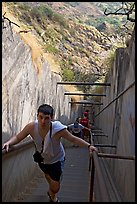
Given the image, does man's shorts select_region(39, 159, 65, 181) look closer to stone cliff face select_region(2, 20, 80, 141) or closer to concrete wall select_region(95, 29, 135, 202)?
concrete wall select_region(95, 29, 135, 202)

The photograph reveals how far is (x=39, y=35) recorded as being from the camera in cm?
4469

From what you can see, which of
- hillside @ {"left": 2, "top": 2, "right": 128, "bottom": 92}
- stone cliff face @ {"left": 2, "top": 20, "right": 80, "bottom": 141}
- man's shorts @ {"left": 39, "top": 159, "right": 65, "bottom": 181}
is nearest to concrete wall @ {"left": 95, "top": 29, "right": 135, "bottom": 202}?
man's shorts @ {"left": 39, "top": 159, "right": 65, "bottom": 181}

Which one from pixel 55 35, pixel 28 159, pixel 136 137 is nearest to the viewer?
pixel 136 137

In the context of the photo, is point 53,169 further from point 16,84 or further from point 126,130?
point 16,84

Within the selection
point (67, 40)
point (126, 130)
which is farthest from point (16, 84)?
point (67, 40)

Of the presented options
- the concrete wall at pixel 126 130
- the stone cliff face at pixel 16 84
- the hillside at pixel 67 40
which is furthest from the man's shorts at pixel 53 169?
the hillside at pixel 67 40

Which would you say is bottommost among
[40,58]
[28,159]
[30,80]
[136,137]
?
[28,159]

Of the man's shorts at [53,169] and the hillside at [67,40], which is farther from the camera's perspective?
the hillside at [67,40]

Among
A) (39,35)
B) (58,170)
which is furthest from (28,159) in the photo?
(39,35)

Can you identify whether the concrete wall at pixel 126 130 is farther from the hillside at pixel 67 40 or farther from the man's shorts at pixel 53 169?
the hillside at pixel 67 40

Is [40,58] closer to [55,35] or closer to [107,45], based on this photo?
[55,35]

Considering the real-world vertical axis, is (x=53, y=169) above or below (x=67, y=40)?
below

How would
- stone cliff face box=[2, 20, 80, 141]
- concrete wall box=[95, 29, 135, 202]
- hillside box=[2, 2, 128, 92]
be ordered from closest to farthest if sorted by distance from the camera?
concrete wall box=[95, 29, 135, 202] < stone cliff face box=[2, 20, 80, 141] < hillside box=[2, 2, 128, 92]

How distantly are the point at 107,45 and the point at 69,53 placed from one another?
10.0 m
